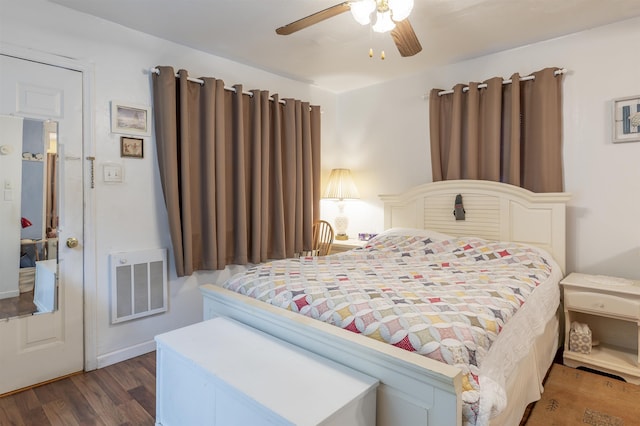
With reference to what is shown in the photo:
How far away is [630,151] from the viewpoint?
2602mm

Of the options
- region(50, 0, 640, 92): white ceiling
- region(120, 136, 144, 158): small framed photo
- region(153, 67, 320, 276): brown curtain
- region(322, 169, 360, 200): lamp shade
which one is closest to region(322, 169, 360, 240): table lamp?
region(322, 169, 360, 200): lamp shade

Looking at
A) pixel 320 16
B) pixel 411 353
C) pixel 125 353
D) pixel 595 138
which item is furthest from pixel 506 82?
pixel 125 353

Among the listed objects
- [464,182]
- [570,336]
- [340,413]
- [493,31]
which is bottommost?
[570,336]

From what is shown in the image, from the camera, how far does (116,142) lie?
Result: 2602 mm

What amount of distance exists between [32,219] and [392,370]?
91.4 inches

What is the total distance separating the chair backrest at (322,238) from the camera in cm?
383

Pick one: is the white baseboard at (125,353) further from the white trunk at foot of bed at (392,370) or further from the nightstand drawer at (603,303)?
the nightstand drawer at (603,303)

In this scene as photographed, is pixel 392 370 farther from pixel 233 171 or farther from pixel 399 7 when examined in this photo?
pixel 233 171

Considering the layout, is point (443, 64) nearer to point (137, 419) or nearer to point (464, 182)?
point (464, 182)

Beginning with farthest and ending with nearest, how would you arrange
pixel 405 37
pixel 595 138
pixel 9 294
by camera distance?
pixel 595 138 < pixel 9 294 < pixel 405 37

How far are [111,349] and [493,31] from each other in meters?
3.61

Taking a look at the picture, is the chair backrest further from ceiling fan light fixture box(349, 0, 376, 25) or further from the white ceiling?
ceiling fan light fixture box(349, 0, 376, 25)

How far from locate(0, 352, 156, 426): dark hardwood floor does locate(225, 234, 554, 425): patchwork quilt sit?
847 mm

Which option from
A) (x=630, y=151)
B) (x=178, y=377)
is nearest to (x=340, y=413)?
(x=178, y=377)
